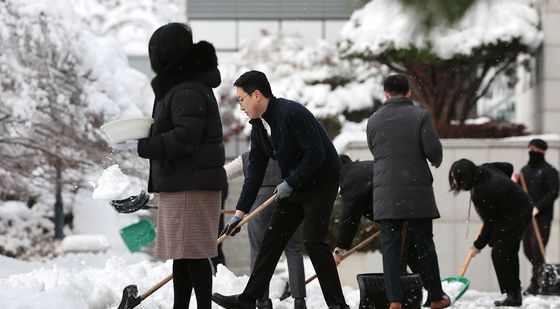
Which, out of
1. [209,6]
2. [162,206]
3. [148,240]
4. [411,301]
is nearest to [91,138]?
[148,240]

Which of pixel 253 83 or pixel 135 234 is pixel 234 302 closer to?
pixel 253 83

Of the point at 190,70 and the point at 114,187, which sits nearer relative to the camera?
the point at 190,70

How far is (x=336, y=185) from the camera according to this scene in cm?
714

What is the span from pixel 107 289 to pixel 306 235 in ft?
5.41

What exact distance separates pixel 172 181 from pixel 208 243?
1.28ft

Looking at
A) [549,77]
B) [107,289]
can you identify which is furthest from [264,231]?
[549,77]

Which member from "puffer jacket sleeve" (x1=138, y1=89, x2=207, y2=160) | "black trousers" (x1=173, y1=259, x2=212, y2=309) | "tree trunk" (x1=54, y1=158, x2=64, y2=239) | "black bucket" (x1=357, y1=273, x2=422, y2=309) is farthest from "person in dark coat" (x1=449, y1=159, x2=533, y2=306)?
"tree trunk" (x1=54, y1=158, x2=64, y2=239)

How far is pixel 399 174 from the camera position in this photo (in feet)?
24.2

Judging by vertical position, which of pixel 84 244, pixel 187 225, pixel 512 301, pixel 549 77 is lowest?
pixel 84 244

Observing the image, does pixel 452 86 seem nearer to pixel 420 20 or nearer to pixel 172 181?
pixel 172 181

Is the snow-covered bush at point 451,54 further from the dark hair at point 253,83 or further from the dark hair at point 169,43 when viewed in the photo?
the dark hair at point 169,43

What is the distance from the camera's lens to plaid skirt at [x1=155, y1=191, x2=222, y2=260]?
599 centimetres

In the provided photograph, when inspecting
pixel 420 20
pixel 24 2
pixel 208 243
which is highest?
pixel 24 2

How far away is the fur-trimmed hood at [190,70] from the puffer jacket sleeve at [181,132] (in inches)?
4.8
